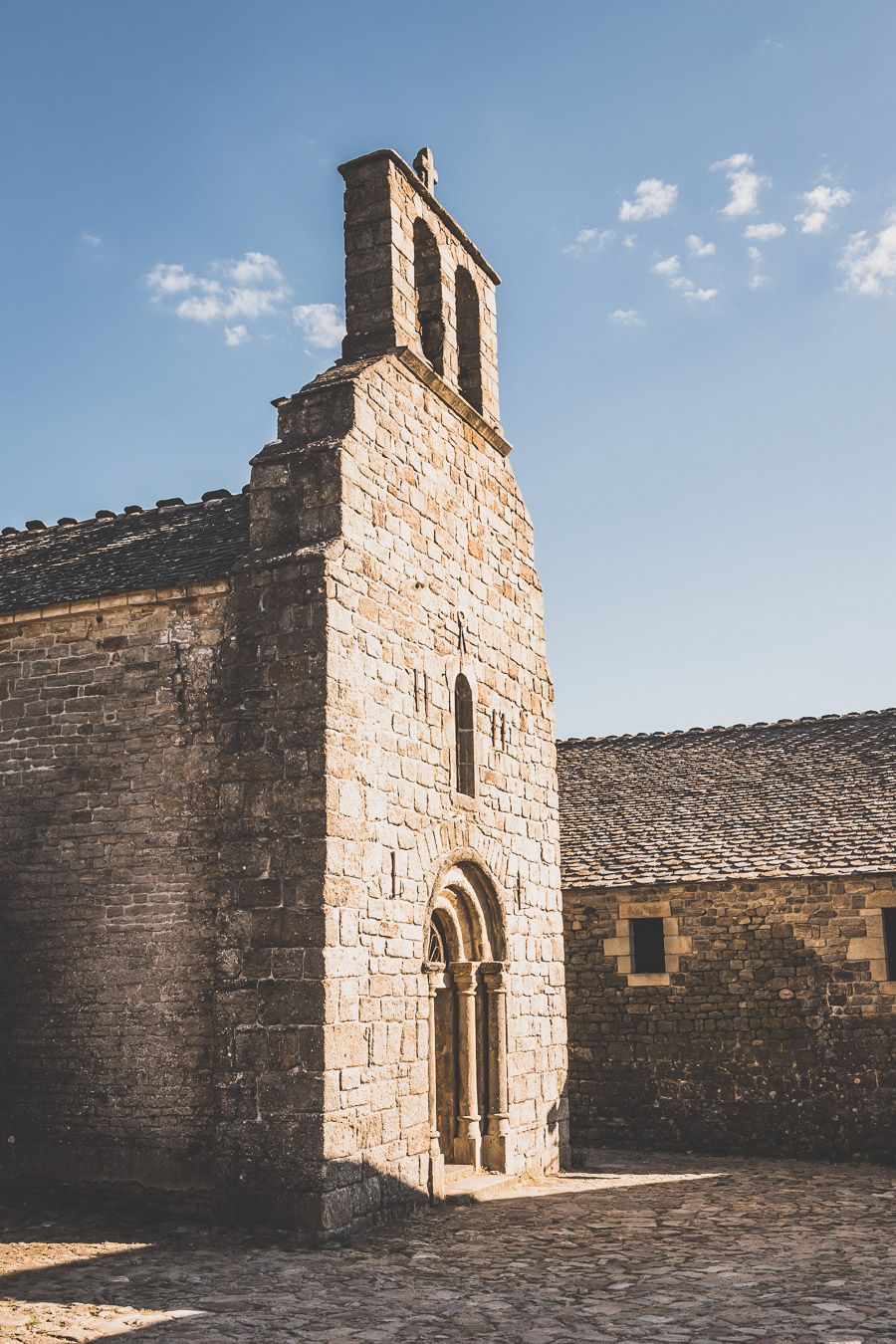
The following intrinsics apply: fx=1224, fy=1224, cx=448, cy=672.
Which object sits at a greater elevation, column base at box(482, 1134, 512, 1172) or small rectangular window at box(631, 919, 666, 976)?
small rectangular window at box(631, 919, 666, 976)

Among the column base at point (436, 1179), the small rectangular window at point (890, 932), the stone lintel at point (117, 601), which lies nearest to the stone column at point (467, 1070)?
the column base at point (436, 1179)

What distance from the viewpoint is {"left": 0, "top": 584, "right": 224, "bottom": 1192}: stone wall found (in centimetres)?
987

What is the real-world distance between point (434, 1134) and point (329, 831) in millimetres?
3104

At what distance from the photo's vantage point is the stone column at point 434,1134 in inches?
414

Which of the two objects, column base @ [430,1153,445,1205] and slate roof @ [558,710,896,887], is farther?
slate roof @ [558,710,896,887]

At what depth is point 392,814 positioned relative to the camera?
10547mm

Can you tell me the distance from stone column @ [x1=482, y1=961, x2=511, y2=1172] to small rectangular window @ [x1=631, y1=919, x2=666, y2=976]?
4.64m

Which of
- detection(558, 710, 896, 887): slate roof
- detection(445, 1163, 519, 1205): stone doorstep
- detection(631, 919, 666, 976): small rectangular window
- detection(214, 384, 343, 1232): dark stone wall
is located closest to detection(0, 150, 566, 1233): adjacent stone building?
detection(214, 384, 343, 1232): dark stone wall

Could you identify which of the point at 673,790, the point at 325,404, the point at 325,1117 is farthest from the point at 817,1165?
the point at 325,404

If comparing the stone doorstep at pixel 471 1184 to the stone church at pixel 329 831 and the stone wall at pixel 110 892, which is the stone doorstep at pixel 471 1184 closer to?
the stone church at pixel 329 831

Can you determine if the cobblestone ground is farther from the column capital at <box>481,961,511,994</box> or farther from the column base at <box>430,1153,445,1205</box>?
the column capital at <box>481,961,511,994</box>

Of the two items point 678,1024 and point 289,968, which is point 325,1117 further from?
point 678,1024

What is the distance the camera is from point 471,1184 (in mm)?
11125

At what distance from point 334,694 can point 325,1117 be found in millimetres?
3188
